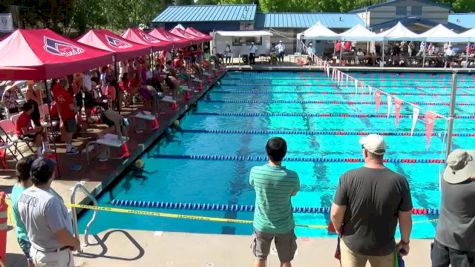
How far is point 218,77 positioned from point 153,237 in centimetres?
1756

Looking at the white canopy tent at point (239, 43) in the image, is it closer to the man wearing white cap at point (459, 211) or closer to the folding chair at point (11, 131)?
the folding chair at point (11, 131)

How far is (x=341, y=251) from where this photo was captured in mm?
3316

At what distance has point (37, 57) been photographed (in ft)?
22.3

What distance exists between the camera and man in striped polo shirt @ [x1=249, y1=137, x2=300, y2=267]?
3.51 metres

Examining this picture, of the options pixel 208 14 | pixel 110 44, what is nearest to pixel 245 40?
pixel 208 14

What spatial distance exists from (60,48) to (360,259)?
20.9 feet

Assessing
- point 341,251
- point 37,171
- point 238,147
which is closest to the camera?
point 37,171

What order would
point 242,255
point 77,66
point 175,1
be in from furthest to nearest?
point 175,1 → point 77,66 → point 242,255

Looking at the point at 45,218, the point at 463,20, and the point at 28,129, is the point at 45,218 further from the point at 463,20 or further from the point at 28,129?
the point at 463,20

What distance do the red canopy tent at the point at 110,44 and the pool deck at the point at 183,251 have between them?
562cm

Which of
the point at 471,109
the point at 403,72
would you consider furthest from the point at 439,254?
the point at 403,72

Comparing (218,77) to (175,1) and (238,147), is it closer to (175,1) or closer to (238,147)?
(238,147)

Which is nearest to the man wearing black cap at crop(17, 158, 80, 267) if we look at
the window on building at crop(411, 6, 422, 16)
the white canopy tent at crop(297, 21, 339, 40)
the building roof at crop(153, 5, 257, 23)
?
the white canopy tent at crop(297, 21, 339, 40)

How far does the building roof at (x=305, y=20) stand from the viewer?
32.4m
